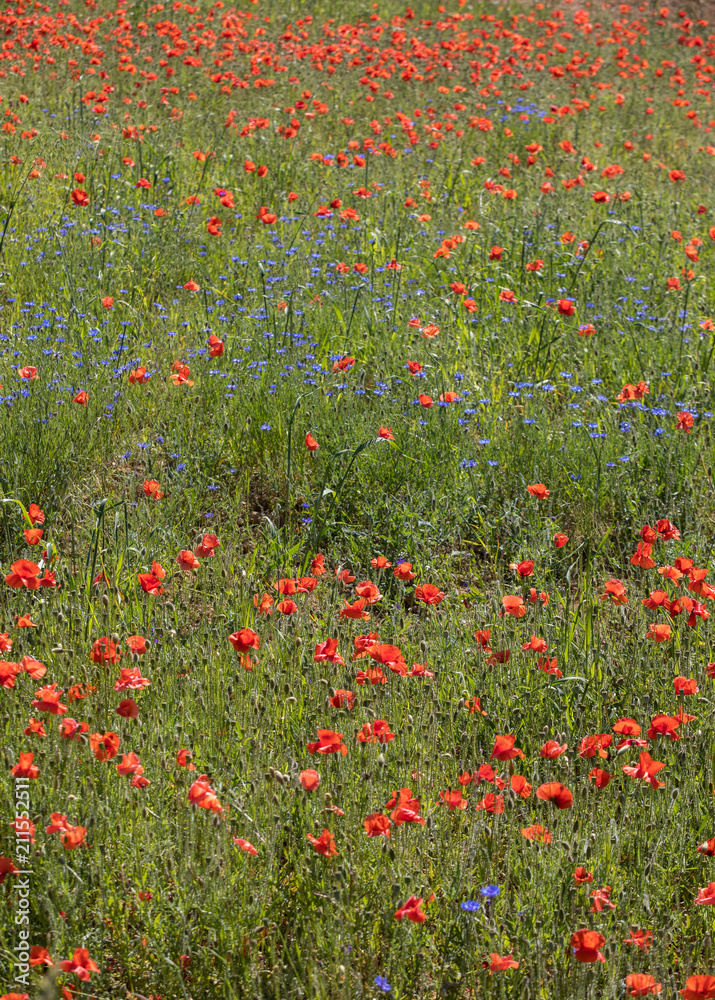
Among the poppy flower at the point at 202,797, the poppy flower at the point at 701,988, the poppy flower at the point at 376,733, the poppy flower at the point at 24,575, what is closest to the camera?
the poppy flower at the point at 701,988

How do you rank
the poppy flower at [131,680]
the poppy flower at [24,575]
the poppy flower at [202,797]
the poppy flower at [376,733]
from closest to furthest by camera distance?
the poppy flower at [202,797], the poppy flower at [376,733], the poppy flower at [131,680], the poppy flower at [24,575]

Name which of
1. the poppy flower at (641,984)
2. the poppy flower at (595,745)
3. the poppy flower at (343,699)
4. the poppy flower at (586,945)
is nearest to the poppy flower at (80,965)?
the poppy flower at (343,699)

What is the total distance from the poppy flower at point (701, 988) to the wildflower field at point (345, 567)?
0.08m

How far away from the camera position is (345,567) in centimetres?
345

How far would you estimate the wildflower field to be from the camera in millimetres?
2021

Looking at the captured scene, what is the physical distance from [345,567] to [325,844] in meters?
1.54

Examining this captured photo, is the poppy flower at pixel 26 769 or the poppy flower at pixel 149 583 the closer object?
the poppy flower at pixel 26 769

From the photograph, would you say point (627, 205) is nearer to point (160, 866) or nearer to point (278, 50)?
point (278, 50)

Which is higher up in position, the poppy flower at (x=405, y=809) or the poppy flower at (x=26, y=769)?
the poppy flower at (x=26, y=769)

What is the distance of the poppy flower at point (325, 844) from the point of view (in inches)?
77.5

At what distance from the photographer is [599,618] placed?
3064 mm

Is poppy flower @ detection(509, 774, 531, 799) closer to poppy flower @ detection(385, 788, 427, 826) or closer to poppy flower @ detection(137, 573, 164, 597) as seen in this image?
poppy flower @ detection(385, 788, 427, 826)

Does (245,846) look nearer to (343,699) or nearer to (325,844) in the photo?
(325,844)

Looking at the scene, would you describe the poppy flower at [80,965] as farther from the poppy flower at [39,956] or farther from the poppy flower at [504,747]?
the poppy flower at [504,747]
